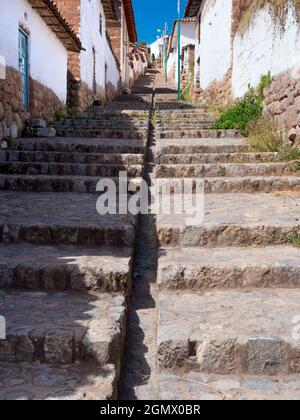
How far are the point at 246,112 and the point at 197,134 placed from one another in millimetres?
1155

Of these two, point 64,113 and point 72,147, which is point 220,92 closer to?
point 64,113

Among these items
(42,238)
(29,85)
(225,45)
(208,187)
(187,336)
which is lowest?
(187,336)

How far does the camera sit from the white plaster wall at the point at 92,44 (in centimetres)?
1426

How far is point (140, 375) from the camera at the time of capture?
2.76 m

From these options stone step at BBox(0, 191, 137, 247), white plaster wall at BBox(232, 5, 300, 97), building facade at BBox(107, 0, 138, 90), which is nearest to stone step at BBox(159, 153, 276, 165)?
white plaster wall at BBox(232, 5, 300, 97)

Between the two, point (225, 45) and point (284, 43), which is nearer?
point (284, 43)

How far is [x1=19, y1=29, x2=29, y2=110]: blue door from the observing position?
8.85m

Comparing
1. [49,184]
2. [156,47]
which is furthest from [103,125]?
[156,47]

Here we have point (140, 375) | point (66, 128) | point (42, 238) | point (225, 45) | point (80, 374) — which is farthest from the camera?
point (225, 45)

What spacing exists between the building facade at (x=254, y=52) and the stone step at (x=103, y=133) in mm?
2655
